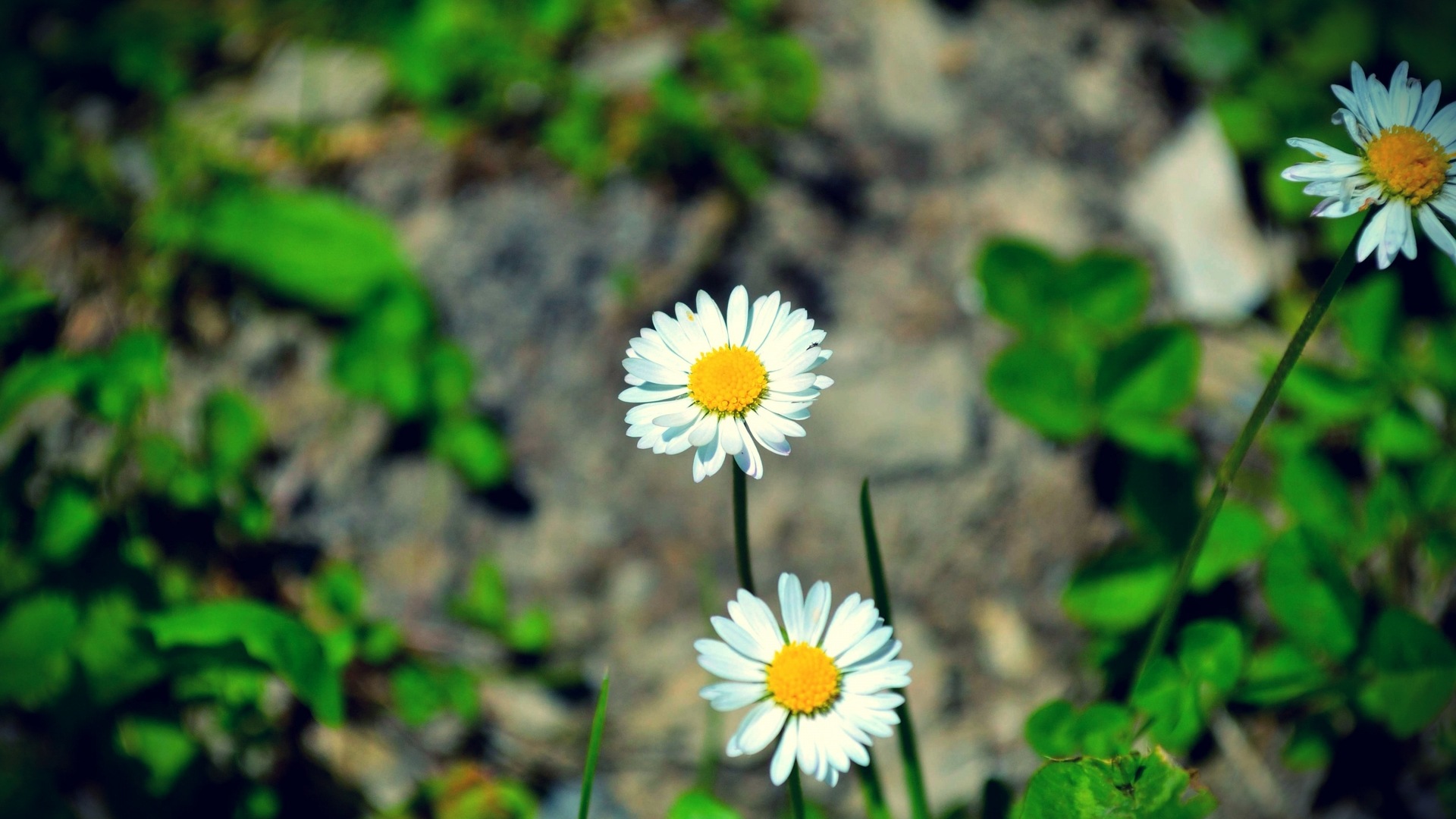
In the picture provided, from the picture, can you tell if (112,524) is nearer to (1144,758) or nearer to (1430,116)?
(1144,758)

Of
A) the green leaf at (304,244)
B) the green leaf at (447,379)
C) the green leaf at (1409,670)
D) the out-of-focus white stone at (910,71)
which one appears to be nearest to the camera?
the green leaf at (1409,670)

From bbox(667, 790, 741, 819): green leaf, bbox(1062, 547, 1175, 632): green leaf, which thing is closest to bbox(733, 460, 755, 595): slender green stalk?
bbox(667, 790, 741, 819): green leaf

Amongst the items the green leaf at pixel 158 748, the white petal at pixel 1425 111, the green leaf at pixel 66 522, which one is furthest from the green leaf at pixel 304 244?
the white petal at pixel 1425 111

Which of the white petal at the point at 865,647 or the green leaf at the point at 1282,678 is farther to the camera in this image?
the green leaf at the point at 1282,678

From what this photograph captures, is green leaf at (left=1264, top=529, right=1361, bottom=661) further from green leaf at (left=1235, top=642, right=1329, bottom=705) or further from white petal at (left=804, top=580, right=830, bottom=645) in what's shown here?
white petal at (left=804, top=580, right=830, bottom=645)

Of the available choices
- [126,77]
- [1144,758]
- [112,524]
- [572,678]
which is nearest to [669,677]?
[572,678]

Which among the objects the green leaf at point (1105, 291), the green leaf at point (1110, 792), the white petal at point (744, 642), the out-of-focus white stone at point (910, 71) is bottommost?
the green leaf at point (1110, 792)

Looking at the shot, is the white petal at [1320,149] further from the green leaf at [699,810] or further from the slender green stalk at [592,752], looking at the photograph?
the green leaf at [699,810]

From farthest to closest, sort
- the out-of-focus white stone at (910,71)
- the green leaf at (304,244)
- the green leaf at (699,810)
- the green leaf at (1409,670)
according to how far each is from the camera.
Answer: the out-of-focus white stone at (910,71), the green leaf at (304,244), the green leaf at (1409,670), the green leaf at (699,810)
